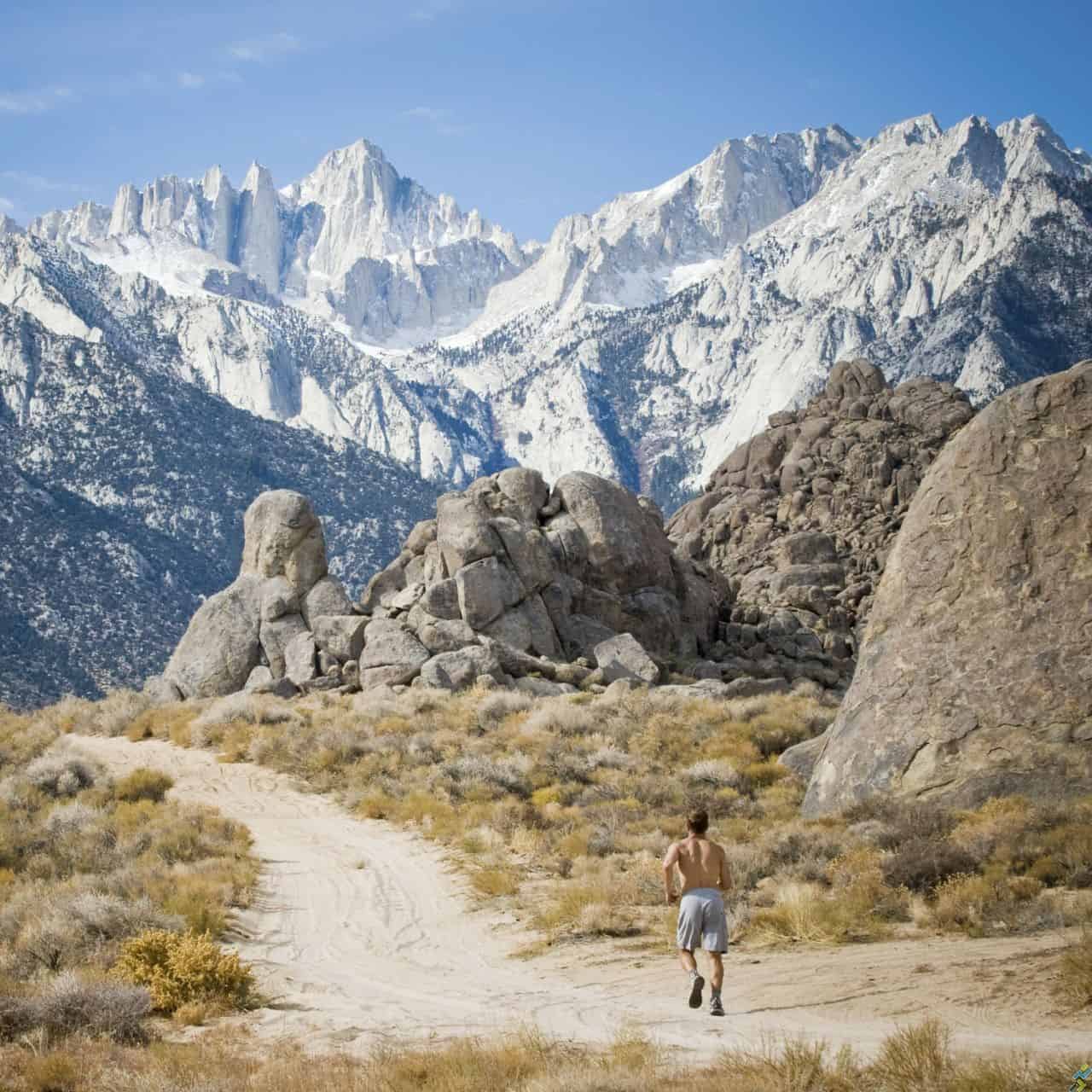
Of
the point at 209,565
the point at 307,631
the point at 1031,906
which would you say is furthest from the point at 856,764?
the point at 209,565

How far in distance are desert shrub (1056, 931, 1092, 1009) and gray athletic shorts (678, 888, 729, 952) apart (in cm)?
291

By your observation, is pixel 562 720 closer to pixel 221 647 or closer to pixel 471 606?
pixel 471 606

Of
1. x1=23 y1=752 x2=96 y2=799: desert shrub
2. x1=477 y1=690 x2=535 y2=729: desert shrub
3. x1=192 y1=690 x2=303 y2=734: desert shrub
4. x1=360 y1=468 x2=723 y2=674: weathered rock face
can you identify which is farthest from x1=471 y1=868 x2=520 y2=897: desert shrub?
x1=360 y1=468 x2=723 y2=674: weathered rock face

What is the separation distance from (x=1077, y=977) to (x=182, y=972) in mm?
8397

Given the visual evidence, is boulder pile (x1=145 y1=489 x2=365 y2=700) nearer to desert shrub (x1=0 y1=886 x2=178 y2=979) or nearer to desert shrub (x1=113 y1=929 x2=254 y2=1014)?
desert shrub (x1=0 y1=886 x2=178 y2=979)

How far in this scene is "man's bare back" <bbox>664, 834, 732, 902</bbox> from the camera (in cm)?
1130

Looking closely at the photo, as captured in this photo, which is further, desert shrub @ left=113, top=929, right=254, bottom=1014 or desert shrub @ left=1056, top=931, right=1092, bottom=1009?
desert shrub @ left=113, top=929, right=254, bottom=1014

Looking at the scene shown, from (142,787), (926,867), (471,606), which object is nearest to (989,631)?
(926,867)

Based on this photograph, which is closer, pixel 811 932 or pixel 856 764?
pixel 811 932

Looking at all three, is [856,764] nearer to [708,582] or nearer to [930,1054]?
[930,1054]

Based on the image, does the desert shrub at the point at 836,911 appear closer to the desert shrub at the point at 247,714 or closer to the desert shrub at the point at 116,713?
the desert shrub at the point at 247,714

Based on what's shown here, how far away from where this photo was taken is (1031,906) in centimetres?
1246

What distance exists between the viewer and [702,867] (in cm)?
1134

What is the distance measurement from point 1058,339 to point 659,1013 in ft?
Result: 533
